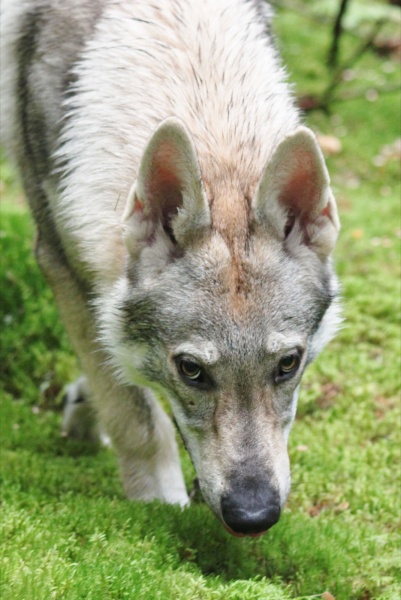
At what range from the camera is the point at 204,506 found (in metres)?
4.19

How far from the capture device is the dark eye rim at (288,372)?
345 cm

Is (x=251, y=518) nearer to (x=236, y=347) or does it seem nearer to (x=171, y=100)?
(x=236, y=347)

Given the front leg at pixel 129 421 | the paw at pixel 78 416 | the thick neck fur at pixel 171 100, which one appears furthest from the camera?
the paw at pixel 78 416

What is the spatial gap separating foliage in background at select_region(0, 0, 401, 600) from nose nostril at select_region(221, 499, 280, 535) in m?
0.24

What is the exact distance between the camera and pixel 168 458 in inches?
173

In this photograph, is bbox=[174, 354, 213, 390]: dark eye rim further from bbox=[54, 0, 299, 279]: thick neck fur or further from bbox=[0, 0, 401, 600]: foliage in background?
bbox=[0, 0, 401, 600]: foliage in background

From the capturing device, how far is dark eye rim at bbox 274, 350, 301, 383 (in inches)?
136

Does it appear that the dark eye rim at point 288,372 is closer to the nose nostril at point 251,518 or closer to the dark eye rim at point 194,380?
the dark eye rim at point 194,380

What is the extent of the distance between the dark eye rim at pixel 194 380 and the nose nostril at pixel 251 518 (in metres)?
0.50

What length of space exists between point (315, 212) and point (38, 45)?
1.95 meters

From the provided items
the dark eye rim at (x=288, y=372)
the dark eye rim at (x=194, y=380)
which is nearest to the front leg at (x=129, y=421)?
the dark eye rim at (x=194, y=380)

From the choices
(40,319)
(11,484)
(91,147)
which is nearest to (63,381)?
(40,319)

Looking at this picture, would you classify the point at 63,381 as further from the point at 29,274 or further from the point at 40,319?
the point at 29,274

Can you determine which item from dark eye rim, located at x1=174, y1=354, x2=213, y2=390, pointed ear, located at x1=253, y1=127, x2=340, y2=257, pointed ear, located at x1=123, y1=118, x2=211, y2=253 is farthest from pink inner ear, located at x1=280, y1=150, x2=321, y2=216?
dark eye rim, located at x1=174, y1=354, x2=213, y2=390
